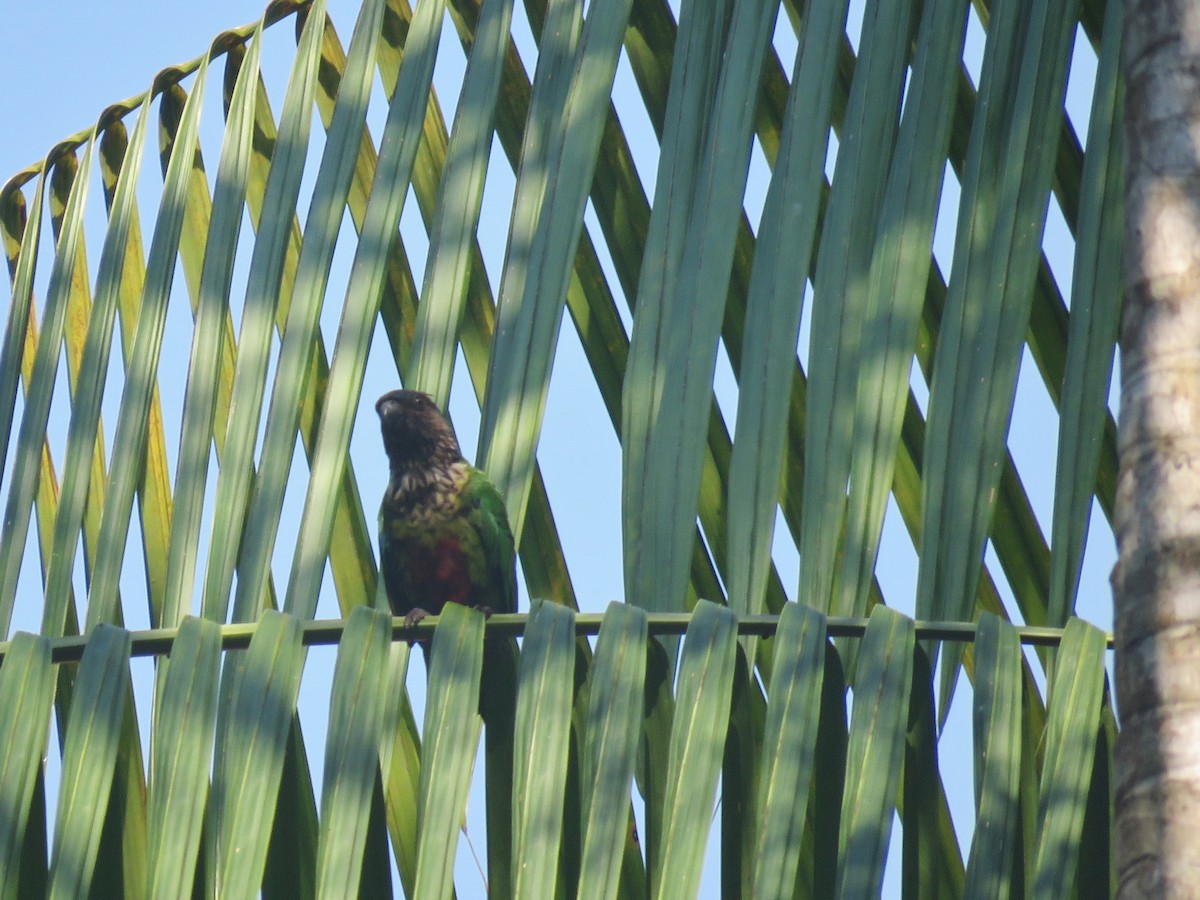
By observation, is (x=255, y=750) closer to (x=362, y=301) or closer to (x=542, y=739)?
(x=542, y=739)

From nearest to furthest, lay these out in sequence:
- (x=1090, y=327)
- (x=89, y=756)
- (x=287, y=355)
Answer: (x=89, y=756), (x=1090, y=327), (x=287, y=355)

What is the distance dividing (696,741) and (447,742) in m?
0.46

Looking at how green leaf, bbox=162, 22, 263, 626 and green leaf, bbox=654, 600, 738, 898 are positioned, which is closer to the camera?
green leaf, bbox=654, 600, 738, 898

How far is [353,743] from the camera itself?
3078 millimetres

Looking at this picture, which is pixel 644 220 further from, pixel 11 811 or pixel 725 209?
pixel 11 811

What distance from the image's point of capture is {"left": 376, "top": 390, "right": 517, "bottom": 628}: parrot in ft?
19.3

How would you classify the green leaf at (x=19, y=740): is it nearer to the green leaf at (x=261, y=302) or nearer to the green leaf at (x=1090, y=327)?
the green leaf at (x=261, y=302)

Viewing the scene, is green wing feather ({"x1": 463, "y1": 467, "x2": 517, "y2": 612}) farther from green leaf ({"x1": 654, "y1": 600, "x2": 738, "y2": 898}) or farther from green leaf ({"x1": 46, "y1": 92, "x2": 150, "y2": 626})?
green leaf ({"x1": 654, "y1": 600, "x2": 738, "y2": 898})

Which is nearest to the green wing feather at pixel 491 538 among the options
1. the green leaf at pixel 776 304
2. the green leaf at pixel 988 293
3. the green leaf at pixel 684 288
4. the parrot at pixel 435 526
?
the parrot at pixel 435 526

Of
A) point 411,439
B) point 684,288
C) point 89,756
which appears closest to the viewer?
point 89,756

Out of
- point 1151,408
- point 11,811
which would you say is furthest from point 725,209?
point 11,811

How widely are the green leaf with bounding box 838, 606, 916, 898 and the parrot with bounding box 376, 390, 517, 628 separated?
2.81m

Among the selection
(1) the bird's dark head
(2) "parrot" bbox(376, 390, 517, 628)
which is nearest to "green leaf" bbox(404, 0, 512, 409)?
(1) the bird's dark head

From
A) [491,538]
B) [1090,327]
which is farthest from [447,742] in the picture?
[491,538]
